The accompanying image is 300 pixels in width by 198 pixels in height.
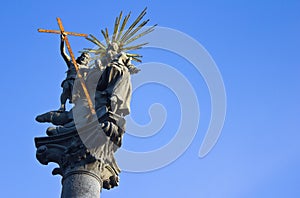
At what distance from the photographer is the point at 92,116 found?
50.0 feet

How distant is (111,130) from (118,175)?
1.34 meters

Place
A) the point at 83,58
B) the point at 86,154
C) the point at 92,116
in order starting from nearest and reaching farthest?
the point at 86,154
the point at 92,116
the point at 83,58

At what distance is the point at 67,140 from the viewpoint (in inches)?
593

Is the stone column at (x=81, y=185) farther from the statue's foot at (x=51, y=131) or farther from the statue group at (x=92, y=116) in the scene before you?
the statue's foot at (x=51, y=131)

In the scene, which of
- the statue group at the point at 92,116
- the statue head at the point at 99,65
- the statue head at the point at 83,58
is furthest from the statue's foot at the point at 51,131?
the statue head at the point at 83,58

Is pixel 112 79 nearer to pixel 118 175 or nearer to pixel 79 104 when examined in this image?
pixel 79 104

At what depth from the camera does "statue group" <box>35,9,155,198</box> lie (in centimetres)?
1448

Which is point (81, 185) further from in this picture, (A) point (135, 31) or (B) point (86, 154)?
(A) point (135, 31)

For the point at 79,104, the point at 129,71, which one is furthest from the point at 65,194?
the point at 129,71

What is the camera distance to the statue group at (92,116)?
14.5 meters

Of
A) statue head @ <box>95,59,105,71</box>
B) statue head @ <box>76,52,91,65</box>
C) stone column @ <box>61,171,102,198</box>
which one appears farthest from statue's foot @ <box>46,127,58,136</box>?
statue head @ <box>76,52,91,65</box>

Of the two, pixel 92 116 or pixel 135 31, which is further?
pixel 135 31

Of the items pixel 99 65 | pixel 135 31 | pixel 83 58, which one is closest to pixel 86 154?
pixel 99 65

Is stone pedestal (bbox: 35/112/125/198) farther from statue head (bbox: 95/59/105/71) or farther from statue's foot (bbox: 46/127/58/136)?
statue head (bbox: 95/59/105/71)
